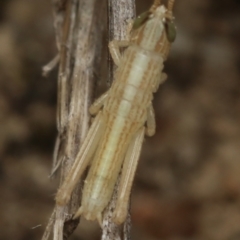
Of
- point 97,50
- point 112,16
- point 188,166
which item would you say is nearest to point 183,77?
point 188,166

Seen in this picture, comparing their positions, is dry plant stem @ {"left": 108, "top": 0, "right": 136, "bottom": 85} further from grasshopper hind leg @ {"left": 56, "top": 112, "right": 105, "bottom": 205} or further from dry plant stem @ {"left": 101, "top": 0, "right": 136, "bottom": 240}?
grasshopper hind leg @ {"left": 56, "top": 112, "right": 105, "bottom": 205}

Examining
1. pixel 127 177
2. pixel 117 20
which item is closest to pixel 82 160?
pixel 127 177

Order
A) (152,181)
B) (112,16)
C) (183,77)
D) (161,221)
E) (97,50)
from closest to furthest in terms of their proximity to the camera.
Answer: (112,16), (97,50), (161,221), (152,181), (183,77)

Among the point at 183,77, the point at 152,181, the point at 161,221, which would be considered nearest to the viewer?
the point at 161,221

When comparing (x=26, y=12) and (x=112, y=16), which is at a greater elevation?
(x=26, y=12)

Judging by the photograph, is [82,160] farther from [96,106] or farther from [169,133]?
[169,133]

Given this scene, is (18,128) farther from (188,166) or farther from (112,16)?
(112,16)

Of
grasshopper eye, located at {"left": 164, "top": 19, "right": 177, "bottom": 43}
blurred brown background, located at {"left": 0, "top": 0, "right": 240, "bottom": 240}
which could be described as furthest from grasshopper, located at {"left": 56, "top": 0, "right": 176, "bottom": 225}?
blurred brown background, located at {"left": 0, "top": 0, "right": 240, "bottom": 240}
